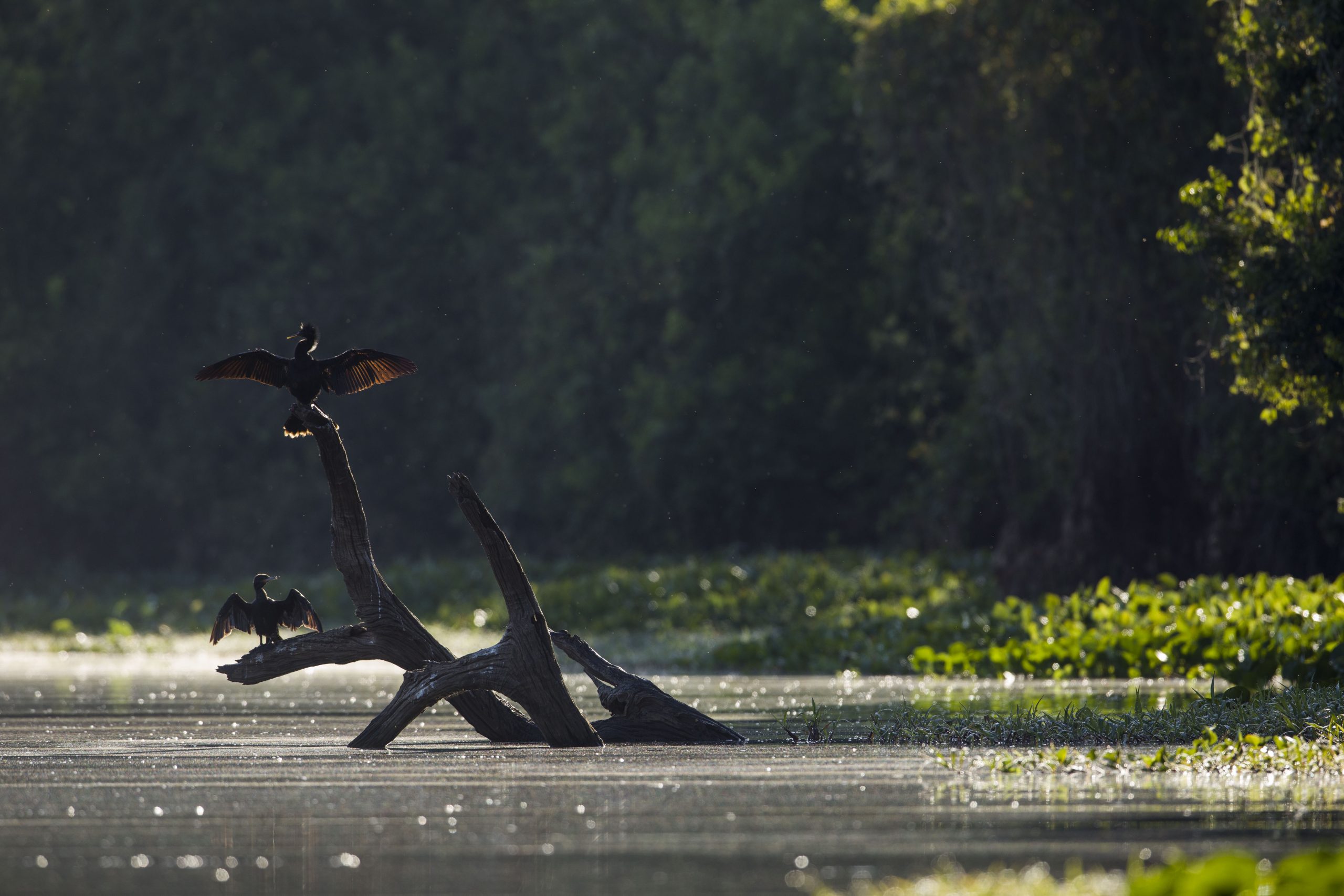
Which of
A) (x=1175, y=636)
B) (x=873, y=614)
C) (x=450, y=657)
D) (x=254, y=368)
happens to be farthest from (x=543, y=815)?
(x=873, y=614)

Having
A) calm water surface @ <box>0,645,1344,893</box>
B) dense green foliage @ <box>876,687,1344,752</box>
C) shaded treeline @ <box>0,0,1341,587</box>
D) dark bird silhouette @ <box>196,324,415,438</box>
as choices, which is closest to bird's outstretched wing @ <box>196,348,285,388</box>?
dark bird silhouette @ <box>196,324,415,438</box>

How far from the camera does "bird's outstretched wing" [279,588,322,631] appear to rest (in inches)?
497

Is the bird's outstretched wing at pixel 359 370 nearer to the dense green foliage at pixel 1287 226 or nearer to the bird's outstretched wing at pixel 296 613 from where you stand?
the bird's outstretched wing at pixel 296 613

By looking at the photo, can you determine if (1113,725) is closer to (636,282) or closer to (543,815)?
(543,815)

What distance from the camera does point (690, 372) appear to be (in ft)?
133

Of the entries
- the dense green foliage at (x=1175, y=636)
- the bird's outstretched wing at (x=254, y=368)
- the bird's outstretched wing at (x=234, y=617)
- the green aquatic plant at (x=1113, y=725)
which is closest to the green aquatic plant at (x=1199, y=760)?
the green aquatic plant at (x=1113, y=725)

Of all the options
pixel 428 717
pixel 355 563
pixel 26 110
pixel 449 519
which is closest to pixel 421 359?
pixel 449 519

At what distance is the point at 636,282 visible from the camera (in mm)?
42156

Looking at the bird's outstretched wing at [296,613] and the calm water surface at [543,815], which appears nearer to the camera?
the calm water surface at [543,815]

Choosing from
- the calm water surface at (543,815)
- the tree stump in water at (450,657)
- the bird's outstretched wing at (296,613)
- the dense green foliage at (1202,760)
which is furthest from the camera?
the bird's outstretched wing at (296,613)

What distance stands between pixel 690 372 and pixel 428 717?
81.1 feet

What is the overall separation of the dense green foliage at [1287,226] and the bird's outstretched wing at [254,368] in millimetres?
7499

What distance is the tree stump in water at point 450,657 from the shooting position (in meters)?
12.2

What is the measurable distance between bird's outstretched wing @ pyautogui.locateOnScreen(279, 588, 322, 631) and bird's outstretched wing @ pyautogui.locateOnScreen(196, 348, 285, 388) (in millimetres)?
1279
